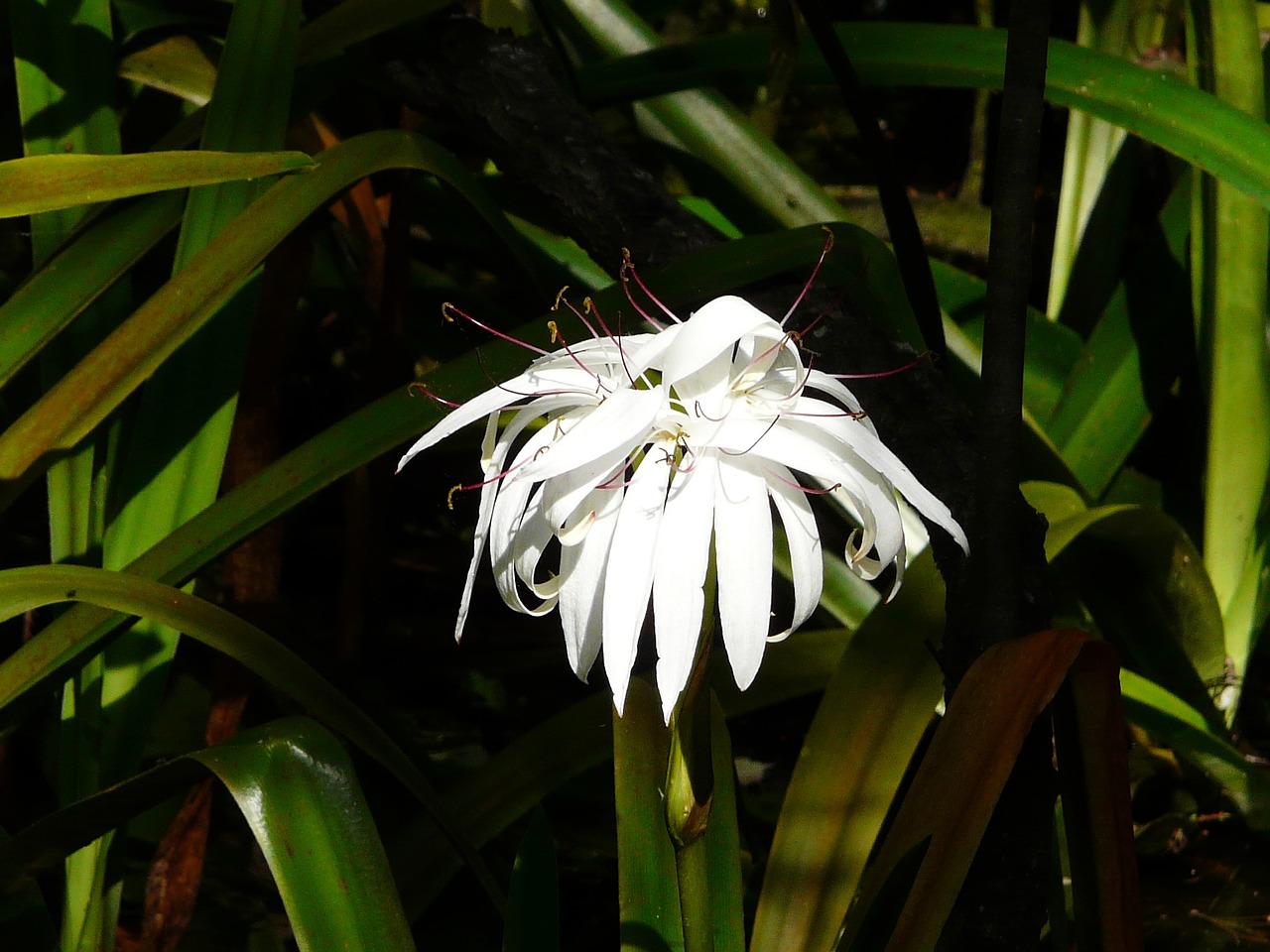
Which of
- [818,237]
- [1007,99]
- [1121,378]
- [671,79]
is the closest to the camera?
[1007,99]

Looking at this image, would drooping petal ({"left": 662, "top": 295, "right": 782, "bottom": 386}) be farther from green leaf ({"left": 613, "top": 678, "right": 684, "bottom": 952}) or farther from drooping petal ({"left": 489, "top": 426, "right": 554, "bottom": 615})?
green leaf ({"left": 613, "top": 678, "right": 684, "bottom": 952})

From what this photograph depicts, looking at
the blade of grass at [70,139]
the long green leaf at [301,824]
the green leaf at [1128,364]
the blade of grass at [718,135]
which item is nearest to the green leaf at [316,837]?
the long green leaf at [301,824]

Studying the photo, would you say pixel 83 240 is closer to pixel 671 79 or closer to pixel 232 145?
pixel 232 145

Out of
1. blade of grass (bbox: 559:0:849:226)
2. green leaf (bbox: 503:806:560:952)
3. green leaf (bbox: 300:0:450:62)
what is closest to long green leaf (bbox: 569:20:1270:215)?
blade of grass (bbox: 559:0:849:226)

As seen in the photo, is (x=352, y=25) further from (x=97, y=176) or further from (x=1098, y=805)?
(x=1098, y=805)

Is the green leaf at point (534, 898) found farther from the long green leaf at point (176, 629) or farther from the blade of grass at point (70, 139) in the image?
the blade of grass at point (70, 139)

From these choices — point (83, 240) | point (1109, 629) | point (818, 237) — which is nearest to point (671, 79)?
point (818, 237)

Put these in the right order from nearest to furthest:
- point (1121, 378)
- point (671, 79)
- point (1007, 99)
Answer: point (1007, 99) < point (671, 79) < point (1121, 378)
